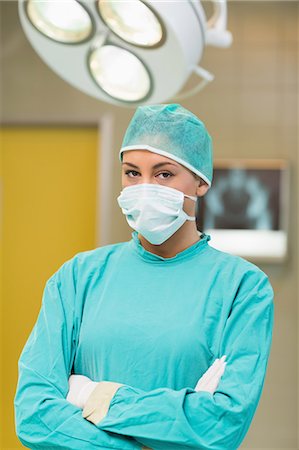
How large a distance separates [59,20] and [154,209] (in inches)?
22.2

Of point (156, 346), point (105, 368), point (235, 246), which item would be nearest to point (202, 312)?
point (156, 346)

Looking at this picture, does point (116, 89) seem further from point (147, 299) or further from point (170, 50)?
point (147, 299)

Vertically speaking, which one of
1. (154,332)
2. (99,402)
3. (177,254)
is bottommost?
(99,402)

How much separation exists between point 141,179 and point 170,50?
33 cm

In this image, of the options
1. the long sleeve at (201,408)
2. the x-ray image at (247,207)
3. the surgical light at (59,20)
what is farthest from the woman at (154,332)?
the x-ray image at (247,207)

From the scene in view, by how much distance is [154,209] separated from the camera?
4.37 feet

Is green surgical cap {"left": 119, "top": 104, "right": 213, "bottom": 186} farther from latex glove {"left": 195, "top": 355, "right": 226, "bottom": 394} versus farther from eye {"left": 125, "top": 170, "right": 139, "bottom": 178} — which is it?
latex glove {"left": 195, "top": 355, "right": 226, "bottom": 394}

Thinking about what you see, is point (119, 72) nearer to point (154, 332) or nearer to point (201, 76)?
point (201, 76)

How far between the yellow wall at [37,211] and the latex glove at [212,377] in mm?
2203

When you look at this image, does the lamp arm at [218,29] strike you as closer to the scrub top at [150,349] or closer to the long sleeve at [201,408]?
the scrub top at [150,349]

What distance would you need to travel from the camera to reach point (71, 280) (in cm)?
142

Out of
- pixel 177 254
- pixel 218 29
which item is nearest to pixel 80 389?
pixel 177 254

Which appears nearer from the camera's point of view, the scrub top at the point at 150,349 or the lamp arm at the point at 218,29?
the scrub top at the point at 150,349

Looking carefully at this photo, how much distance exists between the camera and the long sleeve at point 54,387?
122cm
